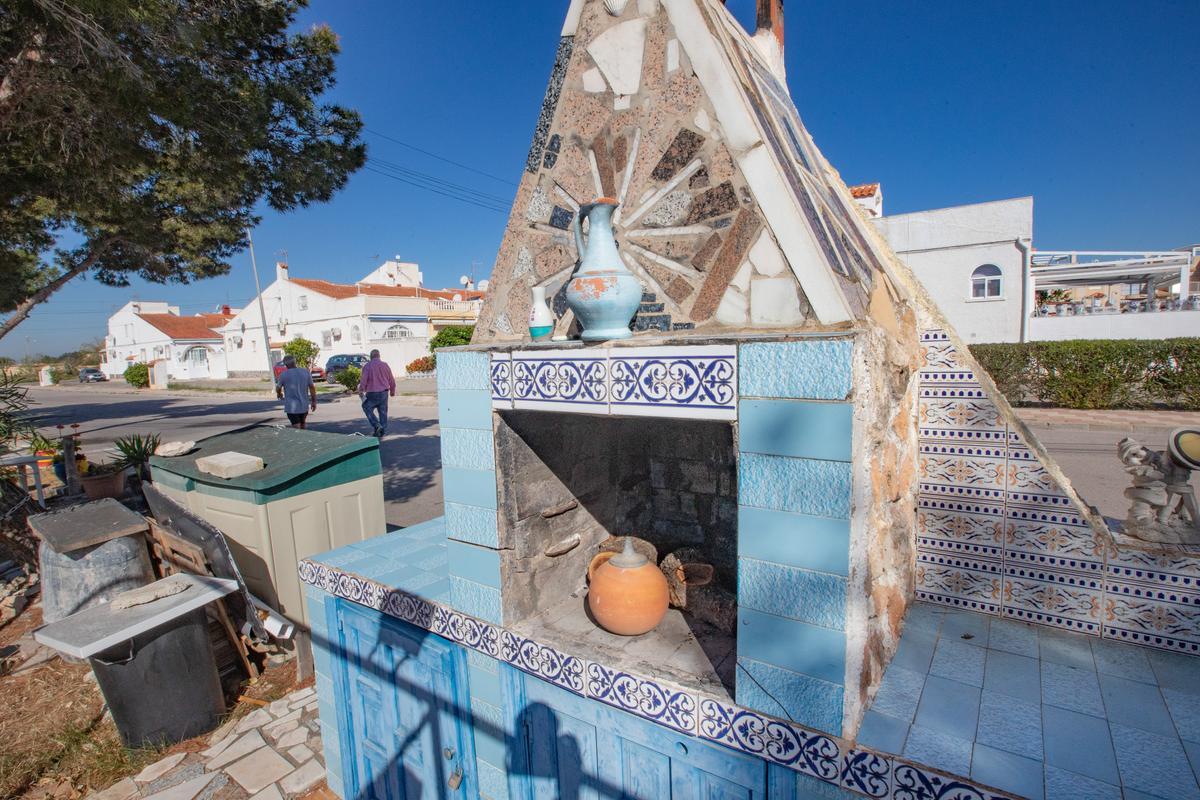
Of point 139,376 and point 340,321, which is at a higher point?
point 340,321

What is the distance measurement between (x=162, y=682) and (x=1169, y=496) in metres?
5.32

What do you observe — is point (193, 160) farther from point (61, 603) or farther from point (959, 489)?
point (959, 489)

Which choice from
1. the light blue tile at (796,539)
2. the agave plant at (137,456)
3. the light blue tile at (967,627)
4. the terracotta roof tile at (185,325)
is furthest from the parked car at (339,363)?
the light blue tile at (796,539)

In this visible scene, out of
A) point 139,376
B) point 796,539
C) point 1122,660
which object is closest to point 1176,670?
point 1122,660

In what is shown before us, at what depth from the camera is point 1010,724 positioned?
1749 mm

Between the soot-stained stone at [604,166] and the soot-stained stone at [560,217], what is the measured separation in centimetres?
19

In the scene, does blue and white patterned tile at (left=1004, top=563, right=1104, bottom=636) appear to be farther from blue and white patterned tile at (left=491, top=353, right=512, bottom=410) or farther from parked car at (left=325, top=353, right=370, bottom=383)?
parked car at (left=325, top=353, right=370, bottom=383)

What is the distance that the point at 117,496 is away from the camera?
748cm

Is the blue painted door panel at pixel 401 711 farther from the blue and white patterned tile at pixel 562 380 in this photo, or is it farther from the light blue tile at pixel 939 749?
the light blue tile at pixel 939 749

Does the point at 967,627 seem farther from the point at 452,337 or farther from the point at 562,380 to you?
the point at 452,337

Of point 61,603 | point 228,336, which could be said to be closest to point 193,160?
point 61,603

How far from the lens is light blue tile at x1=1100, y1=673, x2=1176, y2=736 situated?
175 centimetres

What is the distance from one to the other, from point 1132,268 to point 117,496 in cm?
2557

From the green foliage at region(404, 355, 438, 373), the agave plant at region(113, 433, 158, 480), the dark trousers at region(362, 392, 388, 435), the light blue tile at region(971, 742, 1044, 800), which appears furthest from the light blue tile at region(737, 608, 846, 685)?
the green foliage at region(404, 355, 438, 373)
